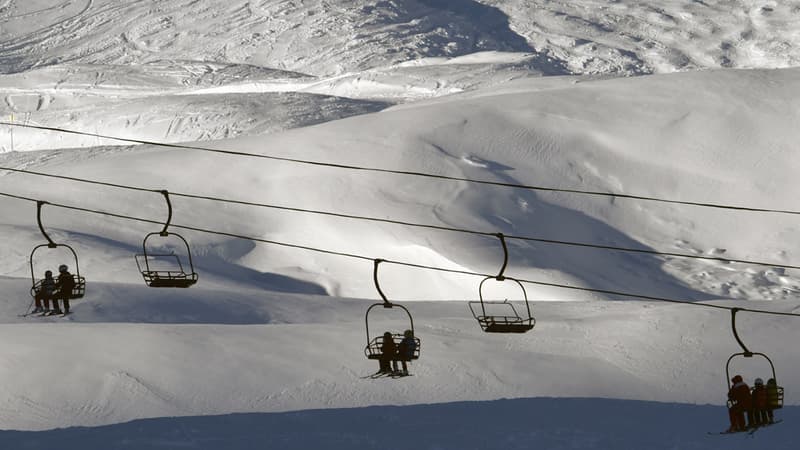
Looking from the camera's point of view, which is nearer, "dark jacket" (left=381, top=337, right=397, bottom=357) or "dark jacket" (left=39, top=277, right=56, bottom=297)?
"dark jacket" (left=381, top=337, right=397, bottom=357)

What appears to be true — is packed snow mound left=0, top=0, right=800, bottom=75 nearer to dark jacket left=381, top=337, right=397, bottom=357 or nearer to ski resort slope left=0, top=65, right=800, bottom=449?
ski resort slope left=0, top=65, right=800, bottom=449

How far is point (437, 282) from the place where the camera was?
38.8 m

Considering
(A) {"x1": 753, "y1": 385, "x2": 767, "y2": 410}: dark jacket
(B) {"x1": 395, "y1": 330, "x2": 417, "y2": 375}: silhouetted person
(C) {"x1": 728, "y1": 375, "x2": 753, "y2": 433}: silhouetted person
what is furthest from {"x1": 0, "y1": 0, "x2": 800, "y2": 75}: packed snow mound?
(A) {"x1": 753, "y1": 385, "x2": 767, "y2": 410}: dark jacket

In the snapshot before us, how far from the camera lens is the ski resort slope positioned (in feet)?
86.4

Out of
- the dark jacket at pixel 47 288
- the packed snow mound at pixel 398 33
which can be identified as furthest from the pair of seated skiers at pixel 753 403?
the packed snow mound at pixel 398 33

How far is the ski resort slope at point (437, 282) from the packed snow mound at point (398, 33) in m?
44.7

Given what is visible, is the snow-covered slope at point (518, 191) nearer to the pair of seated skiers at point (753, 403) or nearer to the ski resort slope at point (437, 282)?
the ski resort slope at point (437, 282)

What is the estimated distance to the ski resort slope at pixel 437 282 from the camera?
2633 centimetres

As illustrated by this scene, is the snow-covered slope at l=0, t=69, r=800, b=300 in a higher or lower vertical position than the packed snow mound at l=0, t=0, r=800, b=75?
lower

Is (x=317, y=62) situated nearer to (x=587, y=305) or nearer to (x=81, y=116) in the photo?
(x=81, y=116)

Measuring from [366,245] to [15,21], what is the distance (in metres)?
89.6

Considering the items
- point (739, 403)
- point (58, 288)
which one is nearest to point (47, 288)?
point (58, 288)

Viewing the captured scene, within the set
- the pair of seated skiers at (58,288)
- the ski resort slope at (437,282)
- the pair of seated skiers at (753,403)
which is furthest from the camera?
the ski resort slope at (437,282)

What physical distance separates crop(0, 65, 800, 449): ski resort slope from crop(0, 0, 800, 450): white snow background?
0.24 ft
